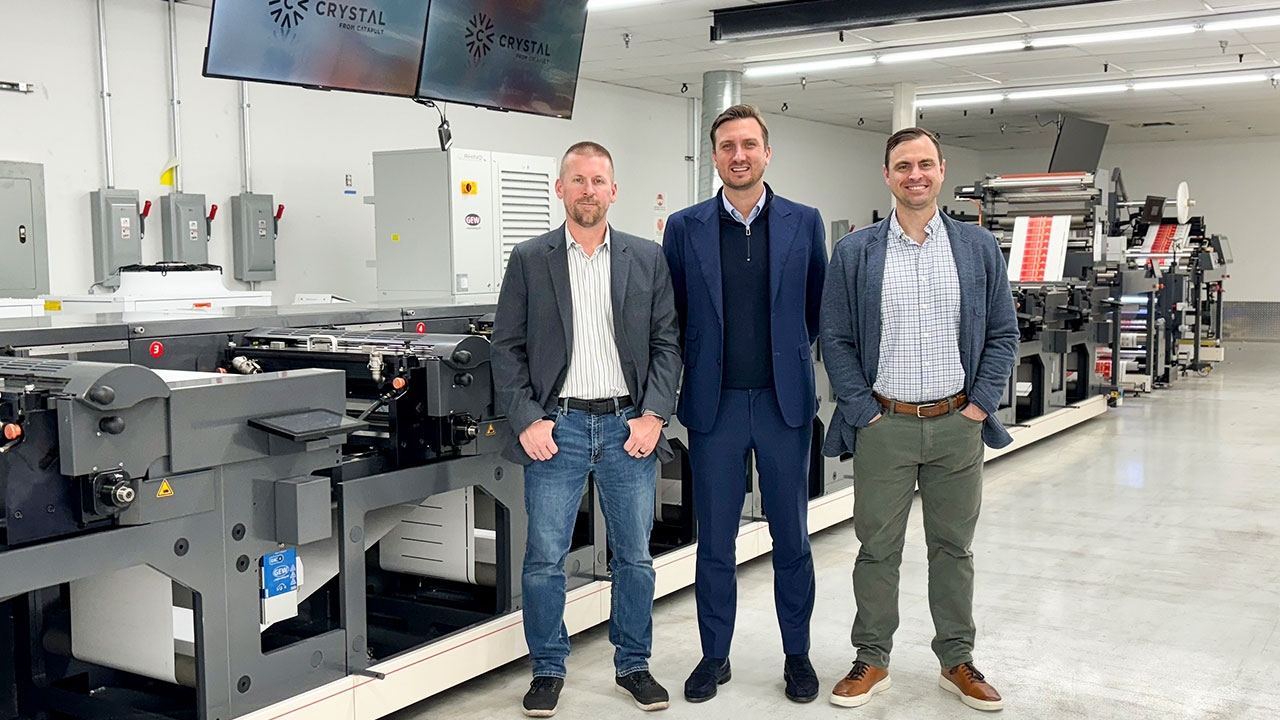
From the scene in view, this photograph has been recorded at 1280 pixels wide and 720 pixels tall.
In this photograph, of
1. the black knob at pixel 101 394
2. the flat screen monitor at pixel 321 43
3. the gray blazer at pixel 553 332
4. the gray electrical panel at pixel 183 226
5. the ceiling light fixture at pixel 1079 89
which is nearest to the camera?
the black knob at pixel 101 394

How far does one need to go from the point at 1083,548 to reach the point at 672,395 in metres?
2.77

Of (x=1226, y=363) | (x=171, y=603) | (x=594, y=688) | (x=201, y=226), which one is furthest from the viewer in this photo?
(x=1226, y=363)

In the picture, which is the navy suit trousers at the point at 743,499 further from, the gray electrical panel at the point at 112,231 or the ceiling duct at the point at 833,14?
the ceiling duct at the point at 833,14

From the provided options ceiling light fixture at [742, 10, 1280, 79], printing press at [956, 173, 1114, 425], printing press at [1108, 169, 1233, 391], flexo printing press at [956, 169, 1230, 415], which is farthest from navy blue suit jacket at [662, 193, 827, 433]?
printing press at [1108, 169, 1233, 391]

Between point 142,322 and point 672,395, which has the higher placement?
point 142,322

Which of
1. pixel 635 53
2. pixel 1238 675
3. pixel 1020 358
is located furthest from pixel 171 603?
pixel 635 53

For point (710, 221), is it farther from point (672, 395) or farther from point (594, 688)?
point (594, 688)

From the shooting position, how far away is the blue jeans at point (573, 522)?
10.1ft

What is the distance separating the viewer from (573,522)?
3.16m

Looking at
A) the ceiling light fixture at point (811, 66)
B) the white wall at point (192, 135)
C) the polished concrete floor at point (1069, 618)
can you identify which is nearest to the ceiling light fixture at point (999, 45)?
the ceiling light fixture at point (811, 66)

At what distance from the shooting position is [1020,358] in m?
7.74

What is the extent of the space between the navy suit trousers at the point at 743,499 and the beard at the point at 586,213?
0.61 m

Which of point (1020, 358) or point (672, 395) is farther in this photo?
point (1020, 358)

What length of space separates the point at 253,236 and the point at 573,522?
546cm
